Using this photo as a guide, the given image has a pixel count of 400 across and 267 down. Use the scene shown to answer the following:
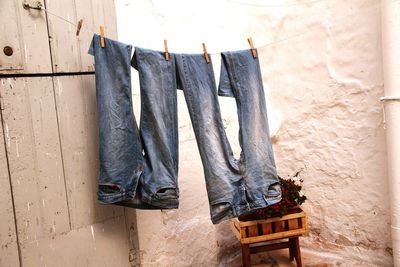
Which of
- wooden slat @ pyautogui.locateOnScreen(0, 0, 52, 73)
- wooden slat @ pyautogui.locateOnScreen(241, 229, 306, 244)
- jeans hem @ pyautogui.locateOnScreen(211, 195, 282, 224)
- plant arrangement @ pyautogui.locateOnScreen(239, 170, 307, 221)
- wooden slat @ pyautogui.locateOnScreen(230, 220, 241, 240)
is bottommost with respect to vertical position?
wooden slat @ pyautogui.locateOnScreen(241, 229, 306, 244)

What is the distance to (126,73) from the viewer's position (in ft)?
4.83

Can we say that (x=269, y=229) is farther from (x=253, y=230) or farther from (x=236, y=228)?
(x=236, y=228)

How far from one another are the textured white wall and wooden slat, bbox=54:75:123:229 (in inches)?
11.8

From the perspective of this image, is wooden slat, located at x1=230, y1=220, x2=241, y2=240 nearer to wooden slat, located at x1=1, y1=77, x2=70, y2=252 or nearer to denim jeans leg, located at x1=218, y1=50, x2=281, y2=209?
denim jeans leg, located at x1=218, y1=50, x2=281, y2=209

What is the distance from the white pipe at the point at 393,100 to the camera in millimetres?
1897

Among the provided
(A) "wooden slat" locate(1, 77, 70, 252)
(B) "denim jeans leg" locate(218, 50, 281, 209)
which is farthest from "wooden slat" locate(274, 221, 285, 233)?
(A) "wooden slat" locate(1, 77, 70, 252)

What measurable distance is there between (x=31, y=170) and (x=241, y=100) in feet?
3.40

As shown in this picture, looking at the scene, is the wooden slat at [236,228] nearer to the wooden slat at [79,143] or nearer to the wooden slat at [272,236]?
the wooden slat at [272,236]

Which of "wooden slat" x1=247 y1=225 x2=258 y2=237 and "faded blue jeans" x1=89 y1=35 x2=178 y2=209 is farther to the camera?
"wooden slat" x1=247 y1=225 x2=258 y2=237

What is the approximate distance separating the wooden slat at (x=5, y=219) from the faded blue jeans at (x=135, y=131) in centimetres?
38

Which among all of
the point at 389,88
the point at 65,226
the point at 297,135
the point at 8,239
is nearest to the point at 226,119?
the point at 297,135

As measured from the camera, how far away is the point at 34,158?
1.48 m

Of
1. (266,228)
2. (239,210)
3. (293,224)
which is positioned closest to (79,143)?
(239,210)

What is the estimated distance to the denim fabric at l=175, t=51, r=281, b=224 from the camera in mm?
1562
